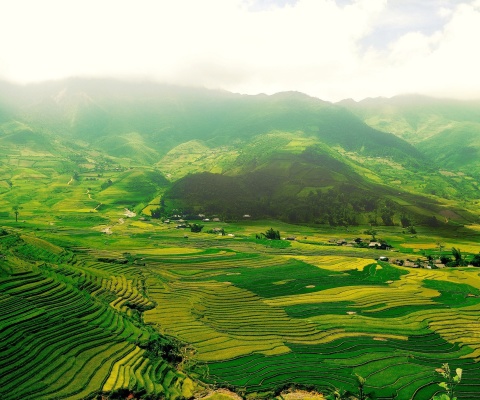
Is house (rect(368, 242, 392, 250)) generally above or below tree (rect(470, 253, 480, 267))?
below

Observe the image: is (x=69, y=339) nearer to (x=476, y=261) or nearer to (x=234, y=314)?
(x=234, y=314)

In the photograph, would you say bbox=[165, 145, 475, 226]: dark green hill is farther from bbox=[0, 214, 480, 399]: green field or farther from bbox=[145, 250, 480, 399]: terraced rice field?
bbox=[145, 250, 480, 399]: terraced rice field

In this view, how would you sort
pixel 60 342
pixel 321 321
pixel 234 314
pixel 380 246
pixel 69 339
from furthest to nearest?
pixel 380 246 → pixel 234 314 → pixel 321 321 → pixel 69 339 → pixel 60 342

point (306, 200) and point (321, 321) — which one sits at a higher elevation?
point (306, 200)

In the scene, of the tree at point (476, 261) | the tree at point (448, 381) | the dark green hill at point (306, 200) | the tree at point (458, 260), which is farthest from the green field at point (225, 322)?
the dark green hill at point (306, 200)

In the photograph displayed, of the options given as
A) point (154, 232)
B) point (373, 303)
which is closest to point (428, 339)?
point (373, 303)

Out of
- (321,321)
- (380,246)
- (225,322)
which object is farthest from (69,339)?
(380,246)

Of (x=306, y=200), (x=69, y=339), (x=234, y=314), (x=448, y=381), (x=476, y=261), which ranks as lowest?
(x=234, y=314)

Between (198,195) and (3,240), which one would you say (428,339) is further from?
(198,195)

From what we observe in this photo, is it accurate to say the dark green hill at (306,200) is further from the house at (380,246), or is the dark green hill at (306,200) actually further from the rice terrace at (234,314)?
the house at (380,246)

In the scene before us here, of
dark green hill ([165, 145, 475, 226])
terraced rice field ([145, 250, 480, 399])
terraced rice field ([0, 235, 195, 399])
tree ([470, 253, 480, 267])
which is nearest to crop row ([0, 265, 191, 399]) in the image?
terraced rice field ([0, 235, 195, 399])

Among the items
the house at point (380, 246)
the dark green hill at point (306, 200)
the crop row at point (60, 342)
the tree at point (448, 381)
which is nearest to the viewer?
the tree at point (448, 381)
